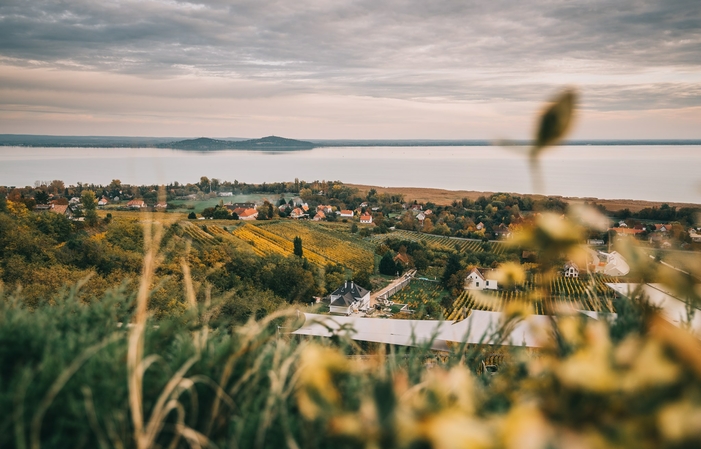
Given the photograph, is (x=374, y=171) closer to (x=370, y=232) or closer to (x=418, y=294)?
(x=370, y=232)

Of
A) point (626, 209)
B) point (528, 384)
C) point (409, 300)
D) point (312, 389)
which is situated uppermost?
point (312, 389)

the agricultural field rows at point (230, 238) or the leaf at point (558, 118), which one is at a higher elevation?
the leaf at point (558, 118)

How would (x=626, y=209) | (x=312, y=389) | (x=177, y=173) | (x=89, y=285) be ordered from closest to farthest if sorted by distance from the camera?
(x=312, y=389) → (x=89, y=285) → (x=626, y=209) → (x=177, y=173)

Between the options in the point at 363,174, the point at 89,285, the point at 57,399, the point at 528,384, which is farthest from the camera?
the point at 363,174

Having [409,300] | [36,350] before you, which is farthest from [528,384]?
[409,300]

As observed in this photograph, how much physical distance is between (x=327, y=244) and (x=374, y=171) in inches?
1967

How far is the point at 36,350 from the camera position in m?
1.35

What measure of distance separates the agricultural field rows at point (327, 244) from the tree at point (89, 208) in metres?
14.4

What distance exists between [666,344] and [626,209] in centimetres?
3215

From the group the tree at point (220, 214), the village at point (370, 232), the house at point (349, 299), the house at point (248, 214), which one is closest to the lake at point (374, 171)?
the village at point (370, 232)

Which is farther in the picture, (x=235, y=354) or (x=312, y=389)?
(x=235, y=354)

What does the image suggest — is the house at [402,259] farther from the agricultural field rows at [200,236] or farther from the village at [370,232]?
the agricultural field rows at [200,236]

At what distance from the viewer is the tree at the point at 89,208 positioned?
1080 inches

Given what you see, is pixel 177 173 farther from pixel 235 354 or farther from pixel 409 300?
pixel 235 354
